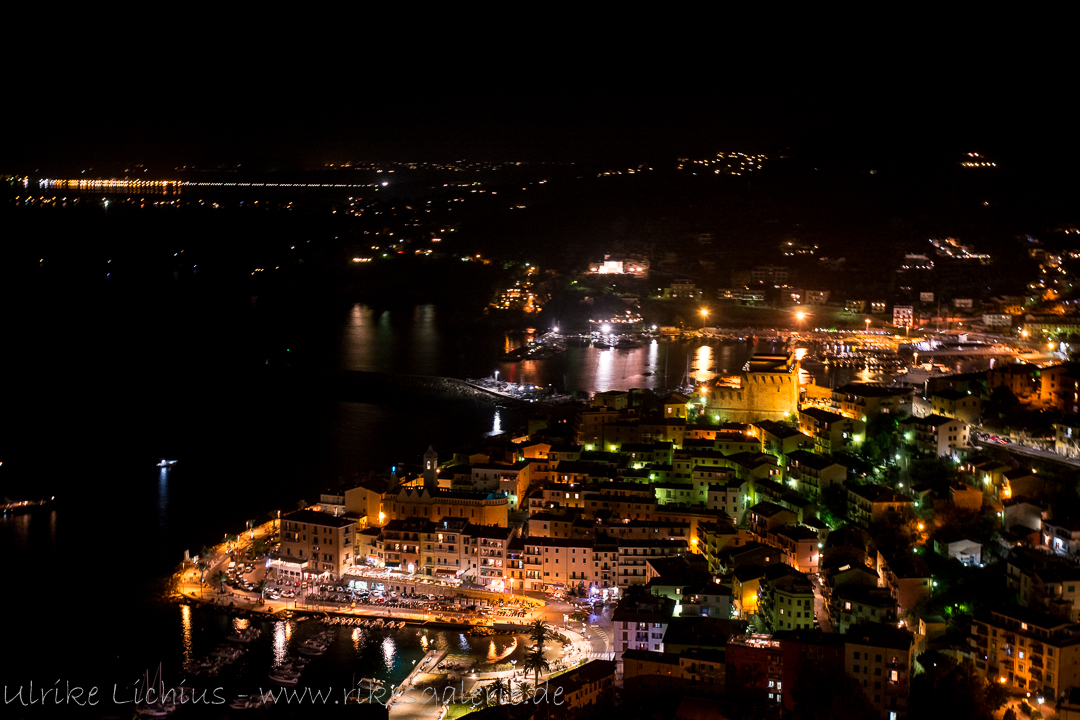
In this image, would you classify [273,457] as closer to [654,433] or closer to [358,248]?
[654,433]

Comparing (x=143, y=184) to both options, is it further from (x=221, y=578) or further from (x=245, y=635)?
(x=245, y=635)

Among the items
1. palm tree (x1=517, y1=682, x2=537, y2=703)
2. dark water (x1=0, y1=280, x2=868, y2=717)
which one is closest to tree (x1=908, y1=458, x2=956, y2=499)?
palm tree (x1=517, y1=682, x2=537, y2=703)

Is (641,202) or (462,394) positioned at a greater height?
(641,202)

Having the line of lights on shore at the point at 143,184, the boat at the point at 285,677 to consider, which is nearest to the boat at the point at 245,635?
the boat at the point at 285,677

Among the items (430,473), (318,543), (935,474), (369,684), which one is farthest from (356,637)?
(935,474)

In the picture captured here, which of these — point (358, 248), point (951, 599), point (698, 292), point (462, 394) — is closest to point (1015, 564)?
point (951, 599)
